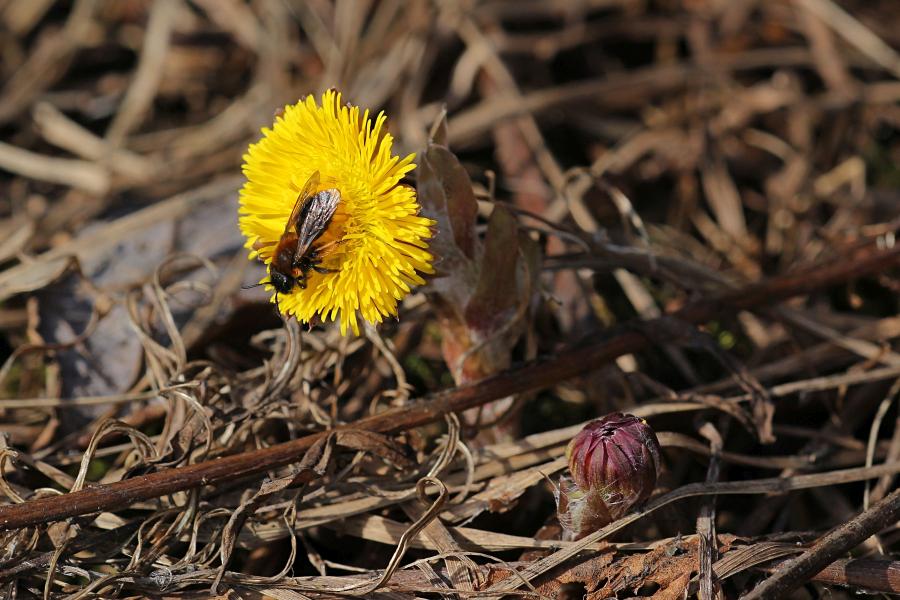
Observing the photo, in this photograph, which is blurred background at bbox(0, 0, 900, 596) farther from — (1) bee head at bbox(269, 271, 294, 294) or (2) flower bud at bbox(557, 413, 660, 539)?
(1) bee head at bbox(269, 271, 294, 294)

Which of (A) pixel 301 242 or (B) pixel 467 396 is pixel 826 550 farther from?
(A) pixel 301 242

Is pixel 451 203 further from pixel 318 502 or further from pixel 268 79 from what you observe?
pixel 268 79

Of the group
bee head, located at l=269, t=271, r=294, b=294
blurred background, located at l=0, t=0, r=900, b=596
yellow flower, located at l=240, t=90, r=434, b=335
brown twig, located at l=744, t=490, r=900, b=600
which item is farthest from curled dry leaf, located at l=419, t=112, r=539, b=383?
brown twig, located at l=744, t=490, r=900, b=600

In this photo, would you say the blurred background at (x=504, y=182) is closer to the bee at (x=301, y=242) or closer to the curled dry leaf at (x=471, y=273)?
the curled dry leaf at (x=471, y=273)

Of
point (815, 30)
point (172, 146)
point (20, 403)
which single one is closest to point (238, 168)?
point (172, 146)

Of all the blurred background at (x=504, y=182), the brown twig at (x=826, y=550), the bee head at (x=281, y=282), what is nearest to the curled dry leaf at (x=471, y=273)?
the blurred background at (x=504, y=182)
